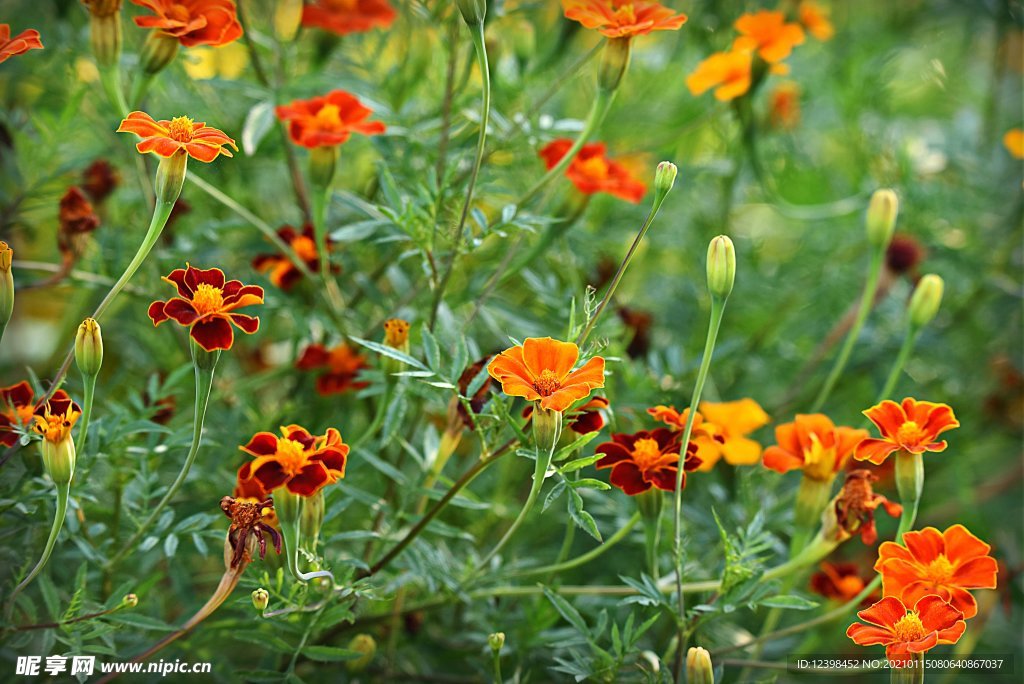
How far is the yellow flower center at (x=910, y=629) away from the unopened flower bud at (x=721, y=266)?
0.19 metres

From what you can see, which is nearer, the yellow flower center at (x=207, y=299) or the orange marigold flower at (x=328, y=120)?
the yellow flower center at (x=207, y=299)

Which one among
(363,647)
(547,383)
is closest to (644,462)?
(547,383)

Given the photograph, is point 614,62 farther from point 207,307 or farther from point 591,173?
point 207,307

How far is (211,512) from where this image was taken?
0.66 meters

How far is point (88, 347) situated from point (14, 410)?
2.7 inches

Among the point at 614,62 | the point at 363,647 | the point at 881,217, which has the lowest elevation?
the point at 363,647

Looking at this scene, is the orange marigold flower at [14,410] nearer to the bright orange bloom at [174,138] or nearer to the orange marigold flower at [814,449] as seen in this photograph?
the bright orange bloom at [174,138]

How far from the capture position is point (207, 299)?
1.66ft

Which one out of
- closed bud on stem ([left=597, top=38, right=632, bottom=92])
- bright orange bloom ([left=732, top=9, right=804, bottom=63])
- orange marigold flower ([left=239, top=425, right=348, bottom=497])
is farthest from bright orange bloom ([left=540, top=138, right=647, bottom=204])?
orange marigold flower ([left=239, top=425, right=348, bottom=497])

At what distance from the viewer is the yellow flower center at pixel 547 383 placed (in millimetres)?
488

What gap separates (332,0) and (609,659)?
1.74 feet

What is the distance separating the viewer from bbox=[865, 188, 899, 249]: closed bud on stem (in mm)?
697

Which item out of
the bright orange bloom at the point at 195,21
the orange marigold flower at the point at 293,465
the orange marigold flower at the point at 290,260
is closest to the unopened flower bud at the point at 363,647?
the orange marigold flower at the point at 293,465

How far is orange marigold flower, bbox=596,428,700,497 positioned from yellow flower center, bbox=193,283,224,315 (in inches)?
8.9
